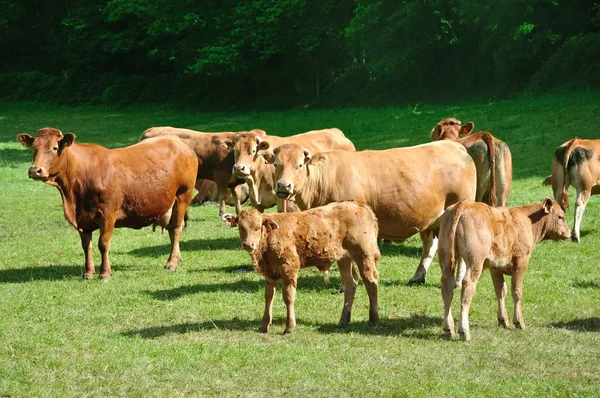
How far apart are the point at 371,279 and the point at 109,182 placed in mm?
4729

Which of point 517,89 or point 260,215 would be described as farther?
point 517,89

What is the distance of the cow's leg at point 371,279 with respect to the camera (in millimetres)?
9547

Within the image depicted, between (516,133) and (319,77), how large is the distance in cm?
2312

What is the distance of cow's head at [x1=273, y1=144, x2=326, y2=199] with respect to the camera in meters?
11.2

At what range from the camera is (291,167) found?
11.4 meters

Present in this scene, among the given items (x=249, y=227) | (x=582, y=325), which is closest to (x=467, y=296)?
(x=582, y=325)

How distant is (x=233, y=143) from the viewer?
632 inches

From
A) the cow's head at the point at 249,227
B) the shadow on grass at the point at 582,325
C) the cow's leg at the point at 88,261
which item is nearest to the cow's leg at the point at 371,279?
the cow's head at the point at 249,227

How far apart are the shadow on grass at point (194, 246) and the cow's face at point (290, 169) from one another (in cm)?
366

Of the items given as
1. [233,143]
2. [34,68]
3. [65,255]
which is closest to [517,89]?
[233,143]

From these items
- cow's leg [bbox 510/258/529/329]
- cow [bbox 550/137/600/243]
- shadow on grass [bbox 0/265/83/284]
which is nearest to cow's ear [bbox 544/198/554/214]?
cow's leg [bbox 510/258/529/329]

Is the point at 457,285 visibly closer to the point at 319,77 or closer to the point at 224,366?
the point at 224,366

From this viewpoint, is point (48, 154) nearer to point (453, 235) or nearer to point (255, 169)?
point (255, 169)

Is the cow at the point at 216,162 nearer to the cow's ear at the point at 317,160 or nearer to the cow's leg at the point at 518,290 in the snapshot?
the cow's ear at the point at 317,160
